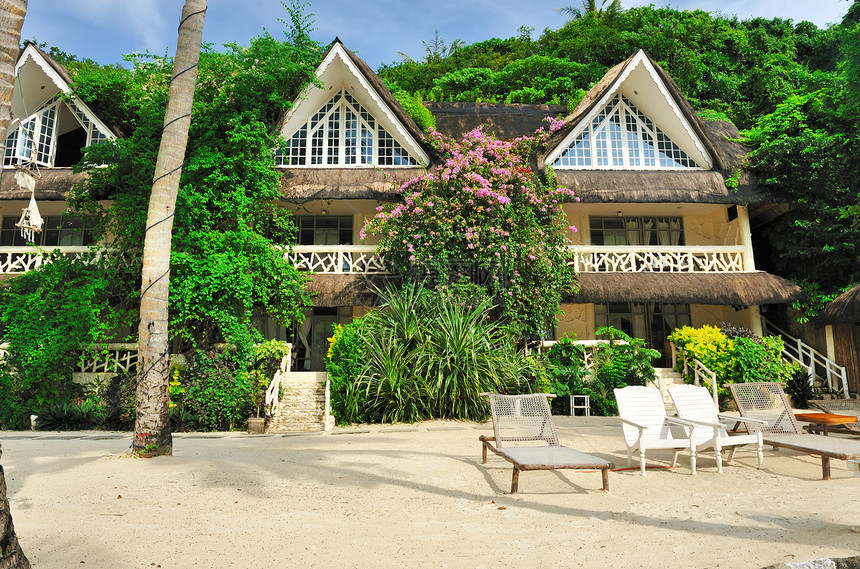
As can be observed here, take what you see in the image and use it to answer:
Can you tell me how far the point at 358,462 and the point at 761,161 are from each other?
45.0ft

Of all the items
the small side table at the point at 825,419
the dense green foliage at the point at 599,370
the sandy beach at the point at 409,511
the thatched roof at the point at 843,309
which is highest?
the thatched roof at the point at 843,309

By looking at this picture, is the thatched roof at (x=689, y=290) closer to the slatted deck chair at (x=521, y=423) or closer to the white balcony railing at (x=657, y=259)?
the white balcony railing at (x=657, y=259)

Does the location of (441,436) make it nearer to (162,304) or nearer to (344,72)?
(162,304)

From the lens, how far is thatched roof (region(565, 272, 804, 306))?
13570mm

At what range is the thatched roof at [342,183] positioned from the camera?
556 inches

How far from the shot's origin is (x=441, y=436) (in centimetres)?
845

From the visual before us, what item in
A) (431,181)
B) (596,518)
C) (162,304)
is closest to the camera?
(596,518)

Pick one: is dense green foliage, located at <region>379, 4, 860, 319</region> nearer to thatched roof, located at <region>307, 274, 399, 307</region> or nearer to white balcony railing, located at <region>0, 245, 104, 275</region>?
thatched roof, located at <region>307, 274, 399, 307</region>

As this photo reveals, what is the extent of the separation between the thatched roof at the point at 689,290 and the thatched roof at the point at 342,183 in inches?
212

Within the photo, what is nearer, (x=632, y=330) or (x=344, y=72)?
(x=344, y=72)

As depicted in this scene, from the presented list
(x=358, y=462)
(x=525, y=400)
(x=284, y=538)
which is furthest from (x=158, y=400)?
(x=525, y=400)

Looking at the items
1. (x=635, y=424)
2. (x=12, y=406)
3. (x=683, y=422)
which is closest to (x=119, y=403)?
(x=12, y=406)

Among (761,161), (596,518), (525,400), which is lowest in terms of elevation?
(596,518)

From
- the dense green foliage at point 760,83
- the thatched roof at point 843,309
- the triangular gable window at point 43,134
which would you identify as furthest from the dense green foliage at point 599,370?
the triangular gable window at point 43,134
